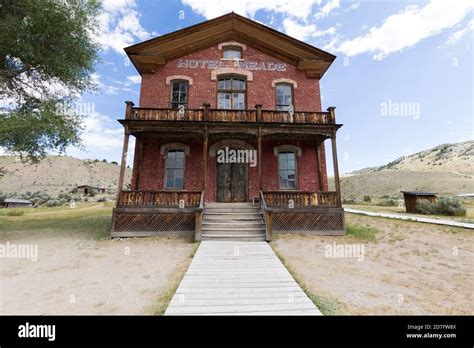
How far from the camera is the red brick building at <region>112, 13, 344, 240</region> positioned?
10062mm

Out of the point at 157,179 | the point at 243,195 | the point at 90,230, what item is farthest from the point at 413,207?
the point at 90,230

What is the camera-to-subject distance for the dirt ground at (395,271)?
12.7ft

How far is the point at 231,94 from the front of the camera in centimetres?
1310

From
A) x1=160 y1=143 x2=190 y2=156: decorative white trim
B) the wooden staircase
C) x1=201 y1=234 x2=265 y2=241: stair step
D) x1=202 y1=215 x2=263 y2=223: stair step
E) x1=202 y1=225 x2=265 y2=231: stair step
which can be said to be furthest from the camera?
x1=160 y1=143 x2=190 y2=156: decorative white trim

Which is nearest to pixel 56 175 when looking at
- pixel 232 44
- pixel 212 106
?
pixel 212 106

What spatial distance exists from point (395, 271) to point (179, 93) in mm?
12701

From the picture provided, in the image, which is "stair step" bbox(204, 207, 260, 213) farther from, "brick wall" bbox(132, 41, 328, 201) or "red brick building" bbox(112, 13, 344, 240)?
"brick wall" bbox(132, 41, 328, 201)

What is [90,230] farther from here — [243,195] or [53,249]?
[243,195]

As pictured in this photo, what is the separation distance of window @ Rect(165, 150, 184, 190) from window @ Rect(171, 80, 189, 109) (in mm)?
2854

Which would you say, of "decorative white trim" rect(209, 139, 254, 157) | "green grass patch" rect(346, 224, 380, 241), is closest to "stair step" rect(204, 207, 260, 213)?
"decorative white trim" rect(209, 139, 254, 157)

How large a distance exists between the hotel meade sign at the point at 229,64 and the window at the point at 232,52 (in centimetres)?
43

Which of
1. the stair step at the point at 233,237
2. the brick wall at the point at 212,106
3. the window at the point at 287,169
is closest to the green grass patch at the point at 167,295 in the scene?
the stair step at the point at 233,237
